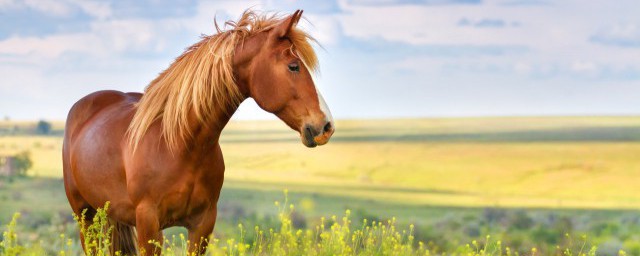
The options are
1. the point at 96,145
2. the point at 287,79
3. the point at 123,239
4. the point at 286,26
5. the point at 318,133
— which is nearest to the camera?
the point at 318,133

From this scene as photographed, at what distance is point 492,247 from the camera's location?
8688mm

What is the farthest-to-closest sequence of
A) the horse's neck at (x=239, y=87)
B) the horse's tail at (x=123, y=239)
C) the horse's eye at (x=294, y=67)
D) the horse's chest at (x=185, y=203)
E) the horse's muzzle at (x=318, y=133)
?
the horse's tail at (x=123, y=239), the horse's chest at (x=185, y=203), the horse's neck at (x=239, y=87), the horse's eye at (x=294, y=67), the horse's muzzle at (x=318, y=133)

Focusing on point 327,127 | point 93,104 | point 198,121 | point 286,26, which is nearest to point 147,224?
point 198,121

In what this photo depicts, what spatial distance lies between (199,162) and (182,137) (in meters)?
0.25

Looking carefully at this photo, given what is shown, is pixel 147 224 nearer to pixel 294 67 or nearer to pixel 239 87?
pixel 239 87

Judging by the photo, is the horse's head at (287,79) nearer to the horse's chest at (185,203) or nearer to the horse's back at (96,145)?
the horse's chest at (185,203)

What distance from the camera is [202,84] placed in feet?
23.1

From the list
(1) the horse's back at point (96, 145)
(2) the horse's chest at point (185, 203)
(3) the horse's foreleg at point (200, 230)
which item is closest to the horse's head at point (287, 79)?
(2) the horse's chest at point (185, 203)

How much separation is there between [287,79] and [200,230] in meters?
1.58

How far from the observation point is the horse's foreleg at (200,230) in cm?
735

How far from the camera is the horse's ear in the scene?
6752mm

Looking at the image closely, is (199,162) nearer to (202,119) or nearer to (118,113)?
(202,119)

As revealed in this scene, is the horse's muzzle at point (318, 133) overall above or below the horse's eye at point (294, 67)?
below

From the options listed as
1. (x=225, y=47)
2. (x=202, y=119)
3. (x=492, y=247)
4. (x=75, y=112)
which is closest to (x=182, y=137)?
(x=202, y=119)
